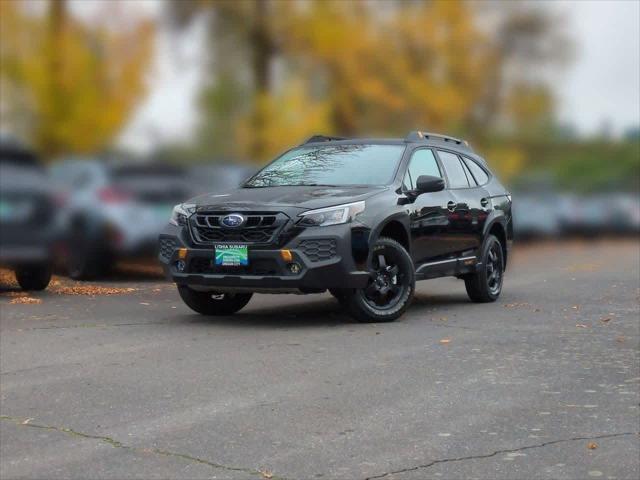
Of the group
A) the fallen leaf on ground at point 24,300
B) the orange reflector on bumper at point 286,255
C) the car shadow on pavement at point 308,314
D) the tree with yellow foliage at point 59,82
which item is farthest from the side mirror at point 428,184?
Answer: the tree with yellow foliage at point 59,82

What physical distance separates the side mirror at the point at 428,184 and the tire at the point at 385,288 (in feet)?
2.39

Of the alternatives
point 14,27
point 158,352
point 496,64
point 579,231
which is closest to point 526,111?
point 496,64

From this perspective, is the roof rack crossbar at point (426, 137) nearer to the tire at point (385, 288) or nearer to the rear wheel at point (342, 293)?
the tire at point (385, 288)

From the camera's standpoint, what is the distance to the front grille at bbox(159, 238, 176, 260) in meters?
11.5

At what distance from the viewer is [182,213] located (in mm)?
11539

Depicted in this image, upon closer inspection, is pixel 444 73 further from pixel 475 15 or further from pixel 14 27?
pixel 14 27

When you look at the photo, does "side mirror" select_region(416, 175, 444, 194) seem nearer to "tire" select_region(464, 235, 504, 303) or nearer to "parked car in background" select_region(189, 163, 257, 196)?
"tire" select_region(464, 235, 504, 303)

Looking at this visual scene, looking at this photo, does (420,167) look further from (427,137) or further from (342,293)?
(342,293)

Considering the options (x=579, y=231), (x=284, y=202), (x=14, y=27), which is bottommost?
(x=579, y=231)

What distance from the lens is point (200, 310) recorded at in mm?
12148

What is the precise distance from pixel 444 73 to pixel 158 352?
25.4 meters

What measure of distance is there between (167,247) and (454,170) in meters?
3.66

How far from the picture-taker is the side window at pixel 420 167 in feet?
40.0

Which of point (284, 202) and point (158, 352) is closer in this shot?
point (158, 352)
